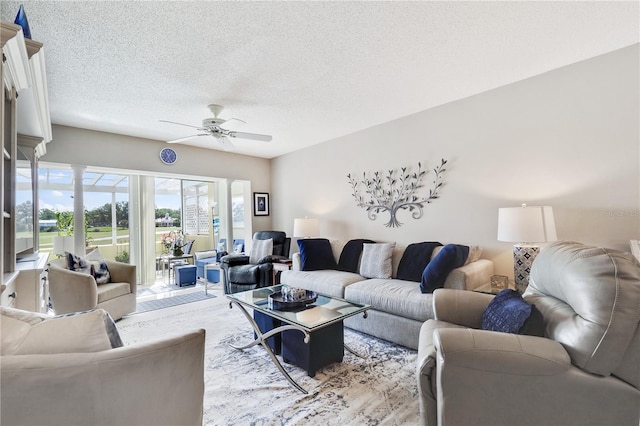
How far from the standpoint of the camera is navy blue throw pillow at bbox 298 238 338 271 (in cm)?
389

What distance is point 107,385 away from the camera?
2.85ft

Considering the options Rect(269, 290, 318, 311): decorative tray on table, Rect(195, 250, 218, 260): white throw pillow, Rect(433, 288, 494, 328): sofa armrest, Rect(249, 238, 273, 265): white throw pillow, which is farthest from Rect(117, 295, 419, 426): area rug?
Rect(195, 250, 218, 260): white throw pillow

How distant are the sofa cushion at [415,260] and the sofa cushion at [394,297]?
10 centimetres

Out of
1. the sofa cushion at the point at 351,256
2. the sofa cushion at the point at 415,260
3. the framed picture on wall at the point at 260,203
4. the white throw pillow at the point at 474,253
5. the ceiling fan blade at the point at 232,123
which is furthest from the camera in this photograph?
the framed picture on wall at the point at 260,203

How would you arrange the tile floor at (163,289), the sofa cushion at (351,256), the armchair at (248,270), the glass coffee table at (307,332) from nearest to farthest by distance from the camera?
the glass coffee table at (307,332)
the sofa cushion at (351,256)
the armchair at (248,270)
the tile floor at (163,289)

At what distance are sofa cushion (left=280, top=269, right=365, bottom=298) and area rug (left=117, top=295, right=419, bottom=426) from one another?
50cm

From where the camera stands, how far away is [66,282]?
303 cm

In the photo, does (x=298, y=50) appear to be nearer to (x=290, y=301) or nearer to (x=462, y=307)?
(x=290, y=301)

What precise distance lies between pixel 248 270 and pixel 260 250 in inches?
19.2

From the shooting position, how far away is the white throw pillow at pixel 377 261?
338cm

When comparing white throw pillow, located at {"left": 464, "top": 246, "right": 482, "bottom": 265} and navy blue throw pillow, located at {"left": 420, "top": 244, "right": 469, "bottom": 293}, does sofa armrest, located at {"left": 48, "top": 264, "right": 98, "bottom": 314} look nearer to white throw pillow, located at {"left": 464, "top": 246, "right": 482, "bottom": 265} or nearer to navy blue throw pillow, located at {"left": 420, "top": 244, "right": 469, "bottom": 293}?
navy blue throw pillow, located at {"left": 420, "top": 244, "right": 469, "bottom": 293}

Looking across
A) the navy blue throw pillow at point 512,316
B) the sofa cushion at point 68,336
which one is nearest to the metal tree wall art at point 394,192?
the navy blue throw pillow at point 512,316

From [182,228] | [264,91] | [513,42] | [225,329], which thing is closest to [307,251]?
[225,329]

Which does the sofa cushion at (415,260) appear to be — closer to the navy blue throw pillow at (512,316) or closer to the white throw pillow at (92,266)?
the navy blue throw pillow at (512,316)
